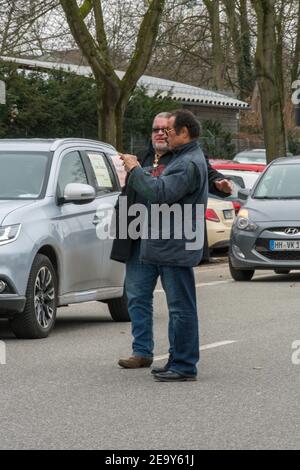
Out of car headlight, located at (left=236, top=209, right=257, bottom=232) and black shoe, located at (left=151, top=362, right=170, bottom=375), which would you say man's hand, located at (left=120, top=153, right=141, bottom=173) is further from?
car headlight, located at (left=236, top=209, right=257, bottom=232)

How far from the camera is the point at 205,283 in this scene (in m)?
19.4

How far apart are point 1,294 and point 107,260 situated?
6.74 ft

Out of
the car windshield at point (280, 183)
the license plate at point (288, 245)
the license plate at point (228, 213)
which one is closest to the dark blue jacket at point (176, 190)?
the license plate at point (288, 245)

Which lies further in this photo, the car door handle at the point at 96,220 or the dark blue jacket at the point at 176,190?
the car door handle at the point at 96,220

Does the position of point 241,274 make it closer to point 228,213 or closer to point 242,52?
point 228,213

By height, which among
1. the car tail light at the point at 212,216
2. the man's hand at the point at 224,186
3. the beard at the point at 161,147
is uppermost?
the beard at the point at 161,147

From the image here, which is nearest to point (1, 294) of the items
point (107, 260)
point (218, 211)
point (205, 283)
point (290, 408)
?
point (107, 260)

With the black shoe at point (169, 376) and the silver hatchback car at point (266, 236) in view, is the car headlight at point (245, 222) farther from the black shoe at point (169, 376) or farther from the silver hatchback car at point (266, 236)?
the black shoe at point (169, 376)

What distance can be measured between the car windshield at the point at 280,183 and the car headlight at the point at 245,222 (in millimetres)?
586

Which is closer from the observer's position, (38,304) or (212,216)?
(38,304)

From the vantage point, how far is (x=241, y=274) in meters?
19.8

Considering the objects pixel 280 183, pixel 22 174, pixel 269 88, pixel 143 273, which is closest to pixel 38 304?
pixel 22 174

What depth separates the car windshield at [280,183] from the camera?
20.5 metres

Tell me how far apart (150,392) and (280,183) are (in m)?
11.6
